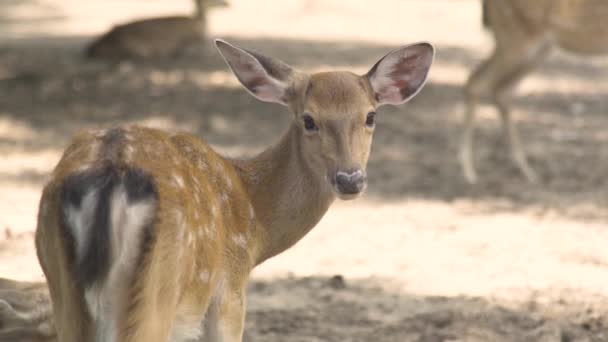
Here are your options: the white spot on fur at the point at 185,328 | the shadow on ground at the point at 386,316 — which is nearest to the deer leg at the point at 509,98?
the shadow on ground at the point at 386,316

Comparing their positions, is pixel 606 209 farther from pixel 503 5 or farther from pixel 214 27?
pixel 214 27

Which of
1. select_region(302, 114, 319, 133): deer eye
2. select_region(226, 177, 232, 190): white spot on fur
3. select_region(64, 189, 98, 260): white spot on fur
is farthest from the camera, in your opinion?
select_region(302, 114, 319, 133): deer eye

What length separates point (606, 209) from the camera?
7.85m

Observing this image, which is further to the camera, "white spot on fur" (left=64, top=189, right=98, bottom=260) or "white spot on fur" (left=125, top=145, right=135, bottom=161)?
"white spot on fur" (left=125, top=145, right=135, bottom=161)

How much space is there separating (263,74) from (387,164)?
4397 mm

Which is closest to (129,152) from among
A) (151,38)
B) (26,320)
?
(26,320)

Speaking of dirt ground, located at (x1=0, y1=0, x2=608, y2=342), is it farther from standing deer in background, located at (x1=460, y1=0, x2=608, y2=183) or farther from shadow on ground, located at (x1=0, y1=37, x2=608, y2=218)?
standing deer in background, located at (x1=460, y1=0, x2=608, y2=183)

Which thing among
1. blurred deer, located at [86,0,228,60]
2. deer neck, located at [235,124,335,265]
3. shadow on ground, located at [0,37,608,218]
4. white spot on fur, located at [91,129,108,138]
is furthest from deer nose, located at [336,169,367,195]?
blurred deer, located at [86,0,228,60]

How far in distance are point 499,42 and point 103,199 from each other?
607cm

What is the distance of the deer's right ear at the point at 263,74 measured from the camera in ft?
15.2

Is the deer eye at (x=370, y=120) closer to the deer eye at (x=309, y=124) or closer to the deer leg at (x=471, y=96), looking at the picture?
the deer eye at (x=309, y=124)

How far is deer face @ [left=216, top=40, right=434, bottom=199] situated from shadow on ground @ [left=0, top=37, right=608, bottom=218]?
3309mm

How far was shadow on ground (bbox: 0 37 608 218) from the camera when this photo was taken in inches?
336

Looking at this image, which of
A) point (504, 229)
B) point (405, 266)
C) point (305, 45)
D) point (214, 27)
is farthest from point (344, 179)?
point (214, 27)
